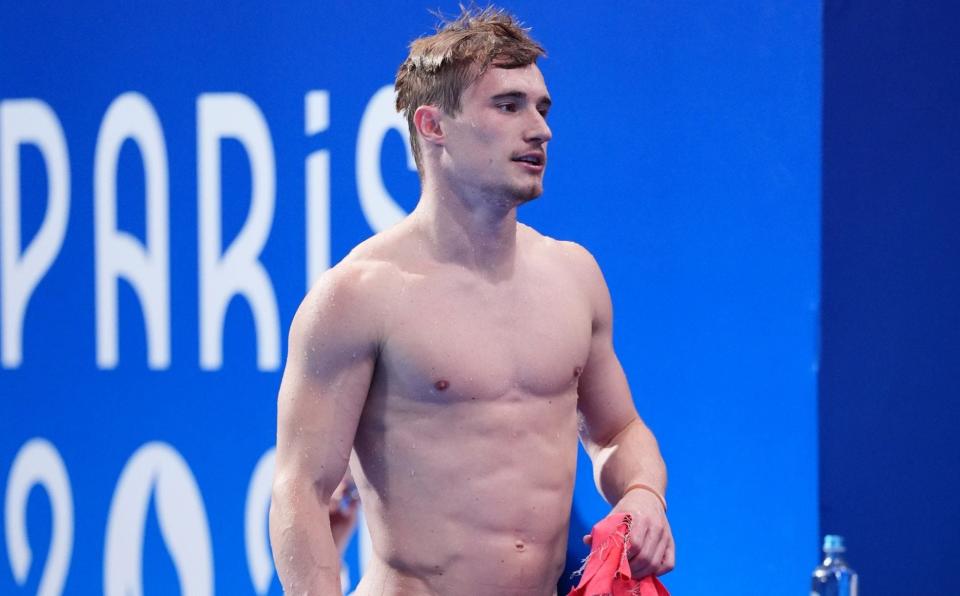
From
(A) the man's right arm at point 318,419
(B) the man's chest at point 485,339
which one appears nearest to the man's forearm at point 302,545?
(A) the man's right arm at point 318,419

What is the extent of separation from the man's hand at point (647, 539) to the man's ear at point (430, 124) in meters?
0.65

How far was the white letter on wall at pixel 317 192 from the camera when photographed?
3584 mm

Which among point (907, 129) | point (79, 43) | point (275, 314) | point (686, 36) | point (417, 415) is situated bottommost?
point (417, 415)

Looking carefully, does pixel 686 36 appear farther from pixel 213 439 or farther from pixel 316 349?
pixel 213 439

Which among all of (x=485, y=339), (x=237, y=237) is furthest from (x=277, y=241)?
(x=485, y=339)

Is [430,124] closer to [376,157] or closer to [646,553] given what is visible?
[646,553]

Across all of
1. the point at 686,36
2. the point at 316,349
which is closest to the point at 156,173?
the point at 686,36

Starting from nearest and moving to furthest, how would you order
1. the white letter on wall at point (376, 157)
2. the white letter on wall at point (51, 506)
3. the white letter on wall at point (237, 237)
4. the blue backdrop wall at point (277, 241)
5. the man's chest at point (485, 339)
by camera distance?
the man's chest at point (485, 339), the blue backdrop wall at point (277, 241), the white letter on wall at point (376, 157), the white letter on wall at point (237, 237), the white letter on wall at point (51, 506)

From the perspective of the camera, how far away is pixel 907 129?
302cm

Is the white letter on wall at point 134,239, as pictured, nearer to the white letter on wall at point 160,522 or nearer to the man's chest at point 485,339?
the white letter on wall at point 160,522

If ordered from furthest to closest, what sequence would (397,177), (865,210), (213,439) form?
(213,439)
(397,177)
(865,210)

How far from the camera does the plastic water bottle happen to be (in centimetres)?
289

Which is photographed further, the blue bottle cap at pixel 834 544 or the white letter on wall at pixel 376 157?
the white letter on wall at pixel 376 157

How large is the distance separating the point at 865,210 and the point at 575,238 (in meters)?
0.65
